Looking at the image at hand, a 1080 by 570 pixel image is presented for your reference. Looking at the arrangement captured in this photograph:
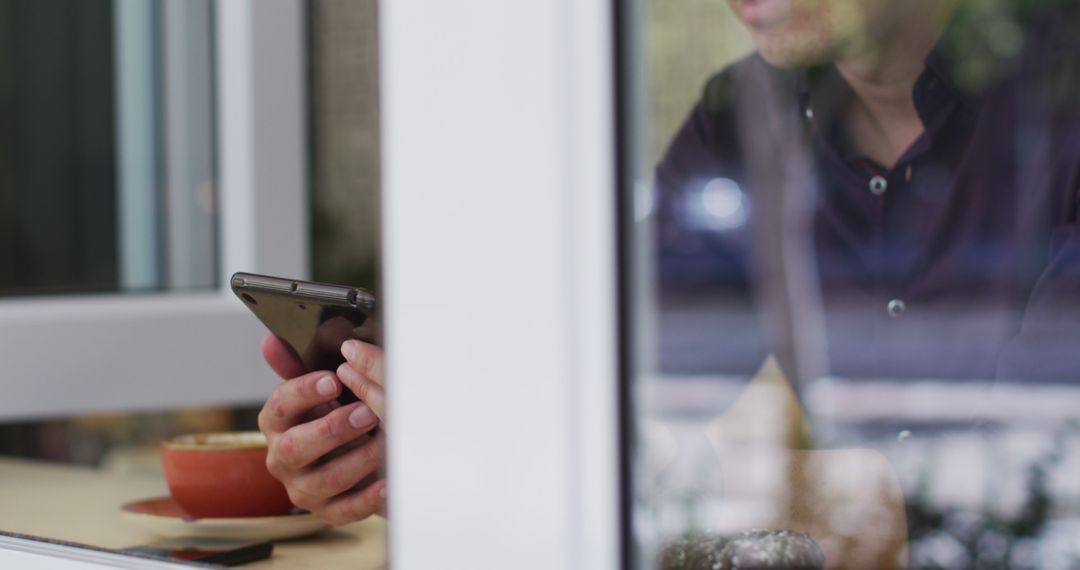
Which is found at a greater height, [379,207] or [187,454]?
[379,207]

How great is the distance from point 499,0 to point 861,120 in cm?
12

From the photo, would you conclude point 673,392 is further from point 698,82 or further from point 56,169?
point 56,169

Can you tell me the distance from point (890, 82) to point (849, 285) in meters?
0.07

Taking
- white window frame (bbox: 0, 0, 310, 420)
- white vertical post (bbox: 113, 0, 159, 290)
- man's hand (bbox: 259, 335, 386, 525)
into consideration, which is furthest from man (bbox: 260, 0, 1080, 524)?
white vertical post (bbox: 113, 0, 159, 290)

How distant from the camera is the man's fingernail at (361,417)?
0.54 m

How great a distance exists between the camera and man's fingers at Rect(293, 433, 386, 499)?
1.95 feet

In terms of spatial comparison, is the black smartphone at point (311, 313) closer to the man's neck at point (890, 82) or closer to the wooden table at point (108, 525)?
the wooden table at point (108, 525)

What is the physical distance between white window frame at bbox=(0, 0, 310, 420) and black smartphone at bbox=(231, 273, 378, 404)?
0.47 meters

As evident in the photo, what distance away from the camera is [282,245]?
1.24m

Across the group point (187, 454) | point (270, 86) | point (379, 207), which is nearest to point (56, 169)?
point (270, 86)

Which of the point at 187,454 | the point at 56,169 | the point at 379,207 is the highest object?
the point at 56,169

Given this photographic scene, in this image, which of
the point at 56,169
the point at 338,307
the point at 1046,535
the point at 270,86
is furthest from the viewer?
the point at 56,169

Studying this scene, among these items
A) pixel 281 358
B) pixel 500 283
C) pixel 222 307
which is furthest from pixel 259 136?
pixel 500 283


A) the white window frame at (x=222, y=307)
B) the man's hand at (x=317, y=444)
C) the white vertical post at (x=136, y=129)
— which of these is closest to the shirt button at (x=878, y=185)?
the man's hand at (x=317, y=444)
